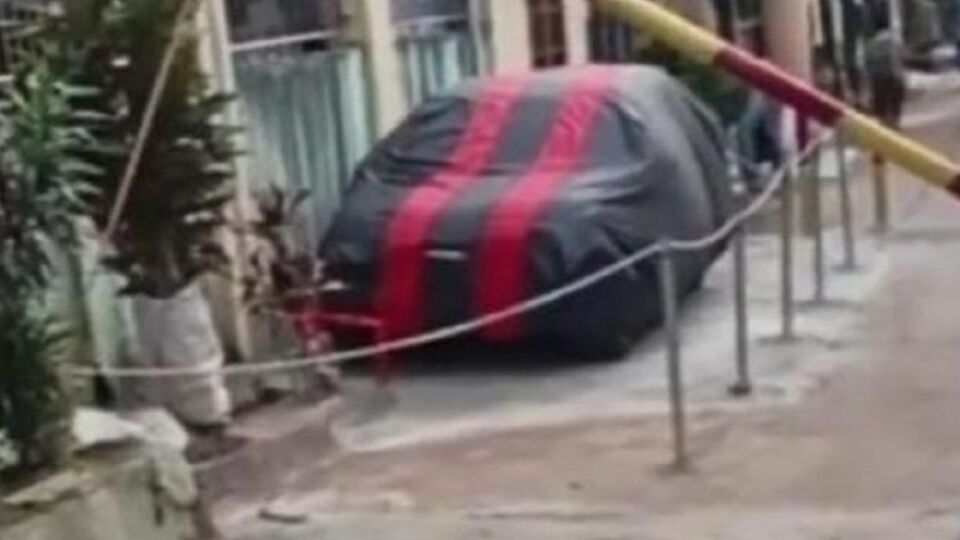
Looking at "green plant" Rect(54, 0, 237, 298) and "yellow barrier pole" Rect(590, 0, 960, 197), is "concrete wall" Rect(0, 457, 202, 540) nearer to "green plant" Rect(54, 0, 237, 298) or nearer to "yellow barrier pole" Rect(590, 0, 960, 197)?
"green plant" Rect(54, 0, 237, 298)

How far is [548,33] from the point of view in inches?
699

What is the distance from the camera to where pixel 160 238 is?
9820 millimetres

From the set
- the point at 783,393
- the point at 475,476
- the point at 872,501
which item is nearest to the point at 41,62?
the point at 475,476

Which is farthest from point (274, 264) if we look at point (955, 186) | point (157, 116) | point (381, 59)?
point (955, 186)

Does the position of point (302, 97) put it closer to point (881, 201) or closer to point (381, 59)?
point (381, 59)

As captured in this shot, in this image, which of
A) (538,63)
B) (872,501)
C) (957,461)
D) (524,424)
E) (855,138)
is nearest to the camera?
(855,138)

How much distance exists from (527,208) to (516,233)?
20 cm

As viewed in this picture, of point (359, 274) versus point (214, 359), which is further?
point (359, 274)

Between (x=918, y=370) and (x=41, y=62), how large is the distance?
5.07m

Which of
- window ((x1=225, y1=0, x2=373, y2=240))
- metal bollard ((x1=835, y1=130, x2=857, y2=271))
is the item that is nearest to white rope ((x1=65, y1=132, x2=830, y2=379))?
window ((x1=225, y1=0, x2=373, y2=240))

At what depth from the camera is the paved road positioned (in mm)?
8930

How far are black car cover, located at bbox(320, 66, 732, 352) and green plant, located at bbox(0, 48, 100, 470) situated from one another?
4.70 metres

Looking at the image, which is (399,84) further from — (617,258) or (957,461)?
(957,461)

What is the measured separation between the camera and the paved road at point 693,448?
29.3 ft
